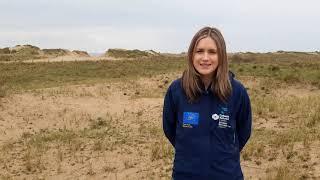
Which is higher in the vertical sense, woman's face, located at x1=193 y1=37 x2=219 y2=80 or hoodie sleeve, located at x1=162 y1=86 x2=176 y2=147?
woman's face, located at x1=193 y1=37 x2=219 y2=80

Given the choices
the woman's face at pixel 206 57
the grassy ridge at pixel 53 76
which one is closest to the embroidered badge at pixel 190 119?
the woman's face at pixel 206 57

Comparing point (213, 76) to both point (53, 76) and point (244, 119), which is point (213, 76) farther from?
point (53, 76)

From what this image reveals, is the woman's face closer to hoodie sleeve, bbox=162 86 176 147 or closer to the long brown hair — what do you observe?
the long brown hair

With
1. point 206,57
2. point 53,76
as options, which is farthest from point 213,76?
point 53,76

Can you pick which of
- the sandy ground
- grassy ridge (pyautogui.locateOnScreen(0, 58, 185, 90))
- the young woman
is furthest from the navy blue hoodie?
grassy ridge (pyautogui.locateOnScreen(0, 58, 185, 90))

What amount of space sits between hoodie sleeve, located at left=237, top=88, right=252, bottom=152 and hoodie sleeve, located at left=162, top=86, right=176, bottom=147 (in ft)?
1.35

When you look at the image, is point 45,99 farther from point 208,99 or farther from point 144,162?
point 208,99

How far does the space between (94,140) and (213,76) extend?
7.10 metres

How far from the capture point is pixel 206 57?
2.88 m

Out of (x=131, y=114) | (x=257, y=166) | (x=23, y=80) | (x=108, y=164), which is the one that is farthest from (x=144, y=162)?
(x=23, y=80)

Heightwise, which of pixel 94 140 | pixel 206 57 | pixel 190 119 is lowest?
pixel 94 140

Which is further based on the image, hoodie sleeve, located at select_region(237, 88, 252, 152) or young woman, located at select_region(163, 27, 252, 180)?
hoodie sleeve, located at select_region(237, 88, 252, 152)

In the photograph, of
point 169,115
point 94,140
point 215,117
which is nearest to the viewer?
point 215,117

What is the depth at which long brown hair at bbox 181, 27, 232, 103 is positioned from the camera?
2840 millimetres
